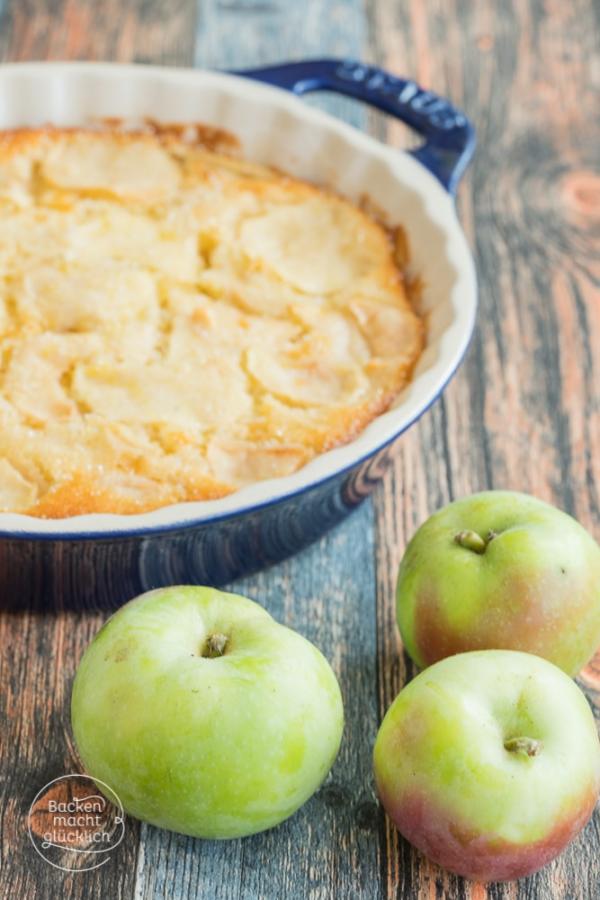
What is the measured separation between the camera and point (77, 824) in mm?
1310

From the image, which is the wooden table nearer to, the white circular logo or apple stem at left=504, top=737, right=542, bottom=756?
the white circular logo

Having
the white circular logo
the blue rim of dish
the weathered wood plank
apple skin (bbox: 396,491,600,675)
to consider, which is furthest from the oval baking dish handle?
the white circular logo

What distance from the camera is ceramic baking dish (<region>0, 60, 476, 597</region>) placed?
1.38 meters

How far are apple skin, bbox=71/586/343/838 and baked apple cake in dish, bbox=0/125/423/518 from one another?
275 mm

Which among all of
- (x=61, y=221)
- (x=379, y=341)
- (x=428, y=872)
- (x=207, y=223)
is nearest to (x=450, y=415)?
(x=379, y=341)

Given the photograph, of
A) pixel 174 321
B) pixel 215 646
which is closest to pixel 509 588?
pixel 215 646

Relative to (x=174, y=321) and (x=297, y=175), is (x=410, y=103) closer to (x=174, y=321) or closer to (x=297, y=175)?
(x=297, y=175)

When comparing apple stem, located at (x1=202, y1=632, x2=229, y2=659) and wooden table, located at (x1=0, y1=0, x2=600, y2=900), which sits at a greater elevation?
apple stem, located at (x1=202, y1=632, x2=229, y2=659)

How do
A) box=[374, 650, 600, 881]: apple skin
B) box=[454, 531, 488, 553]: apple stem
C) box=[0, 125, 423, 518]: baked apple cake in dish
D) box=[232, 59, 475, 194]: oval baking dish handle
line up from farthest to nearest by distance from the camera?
box=[232, 59, 475, 194]: oval baking dish handle, box=[0, 125, 423, 518]: baked apple cake in dish, box=[454, 531, 488, 553]: apple stem, box=[374, 650, 600, 881]: apple skin

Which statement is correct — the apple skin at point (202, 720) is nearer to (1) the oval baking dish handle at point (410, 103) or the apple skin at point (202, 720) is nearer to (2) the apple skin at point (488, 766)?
(2) the apple skin at point (488, 766)

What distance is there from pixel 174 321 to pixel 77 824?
73cm

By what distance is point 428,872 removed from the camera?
4.27ft

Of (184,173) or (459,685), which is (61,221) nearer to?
(184,173)

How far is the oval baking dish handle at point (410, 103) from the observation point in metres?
1.93
